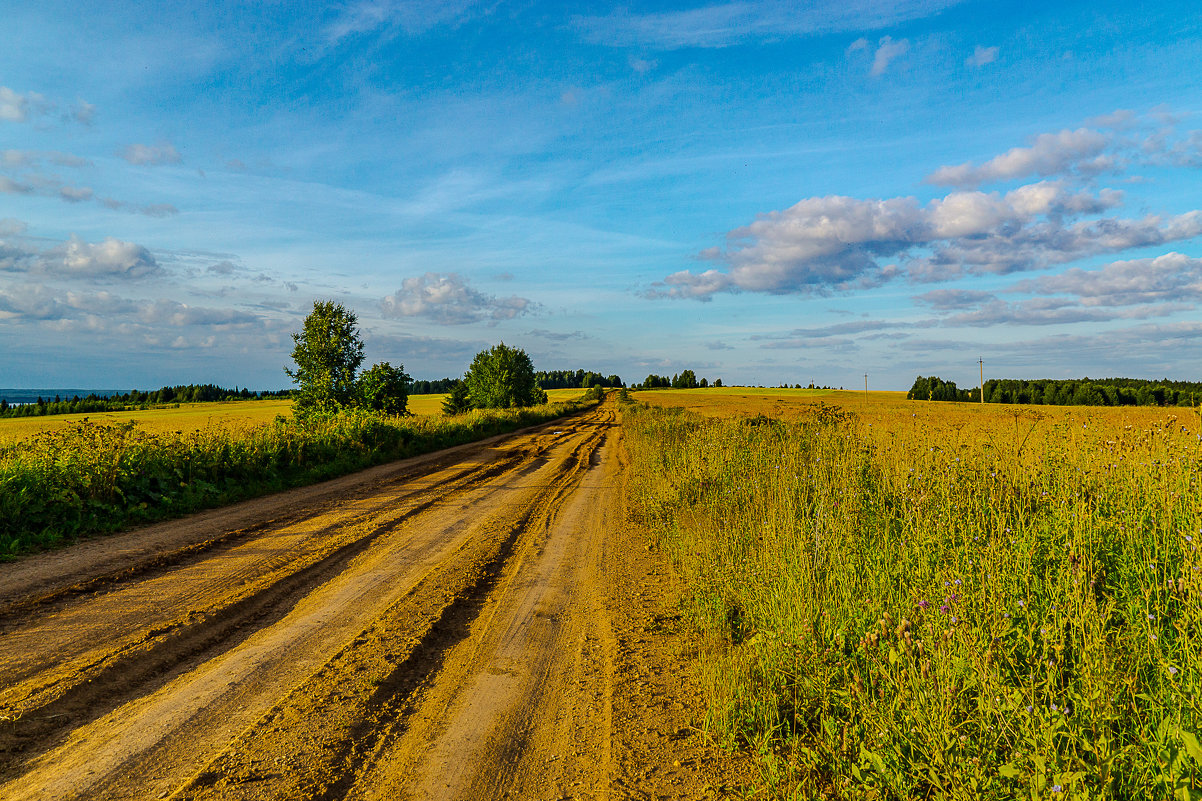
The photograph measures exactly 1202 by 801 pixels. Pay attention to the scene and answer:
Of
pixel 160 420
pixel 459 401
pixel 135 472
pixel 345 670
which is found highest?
pixel 459 401

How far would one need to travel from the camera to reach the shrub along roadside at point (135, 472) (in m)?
8.48

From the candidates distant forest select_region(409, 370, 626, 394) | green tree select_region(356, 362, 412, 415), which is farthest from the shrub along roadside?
distant forest select_region(409, 370, 626, 394)

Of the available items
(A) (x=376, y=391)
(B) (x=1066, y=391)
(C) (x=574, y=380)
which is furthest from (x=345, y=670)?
(C) (x=574, y=380)

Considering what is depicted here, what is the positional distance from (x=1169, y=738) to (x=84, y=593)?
29.0 ft

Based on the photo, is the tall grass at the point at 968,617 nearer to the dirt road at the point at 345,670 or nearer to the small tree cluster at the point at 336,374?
the dirt road at the point at 345,670

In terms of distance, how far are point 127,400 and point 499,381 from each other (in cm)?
5706

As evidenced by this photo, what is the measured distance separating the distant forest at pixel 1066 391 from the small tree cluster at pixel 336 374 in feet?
195

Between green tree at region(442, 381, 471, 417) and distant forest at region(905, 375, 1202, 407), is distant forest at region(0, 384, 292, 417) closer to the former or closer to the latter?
green tree at region(442, 381, 471, 417)

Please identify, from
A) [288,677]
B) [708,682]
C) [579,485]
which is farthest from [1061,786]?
[579,485]

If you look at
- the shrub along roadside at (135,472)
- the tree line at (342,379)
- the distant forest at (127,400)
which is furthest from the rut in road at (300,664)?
the distant forest at (127,400)

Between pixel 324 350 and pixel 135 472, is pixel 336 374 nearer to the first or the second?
pixel 324 350

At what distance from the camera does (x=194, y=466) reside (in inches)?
459

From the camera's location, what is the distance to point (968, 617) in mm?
3701

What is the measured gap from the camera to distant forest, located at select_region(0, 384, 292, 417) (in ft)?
200
